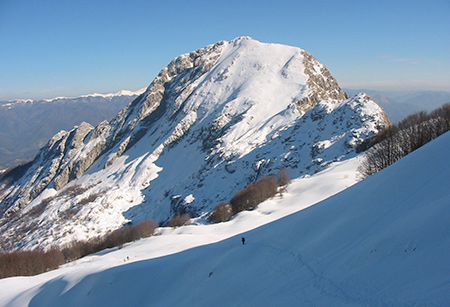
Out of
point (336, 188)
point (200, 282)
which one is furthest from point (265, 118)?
point (200, 282)

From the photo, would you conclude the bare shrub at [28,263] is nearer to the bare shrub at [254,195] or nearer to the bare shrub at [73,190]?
the bare shrub at [254,195]

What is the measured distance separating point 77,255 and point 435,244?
6039 centimetres

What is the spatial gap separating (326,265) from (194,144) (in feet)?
314

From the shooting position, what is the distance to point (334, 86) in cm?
11200

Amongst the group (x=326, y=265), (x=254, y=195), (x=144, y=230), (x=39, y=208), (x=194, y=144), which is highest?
(x=194, y=144)

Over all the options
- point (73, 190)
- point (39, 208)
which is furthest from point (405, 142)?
point (39, 208)

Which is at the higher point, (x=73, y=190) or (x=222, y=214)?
(x=73, y=190)

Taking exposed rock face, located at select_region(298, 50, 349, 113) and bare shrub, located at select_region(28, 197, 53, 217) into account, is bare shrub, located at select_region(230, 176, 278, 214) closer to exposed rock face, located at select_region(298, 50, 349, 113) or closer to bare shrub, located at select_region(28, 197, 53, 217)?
exposed rock face, located at select_region(298, 50, 349, 113)

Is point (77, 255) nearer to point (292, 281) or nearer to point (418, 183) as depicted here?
point (292, 281)

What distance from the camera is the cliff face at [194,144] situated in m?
69.9

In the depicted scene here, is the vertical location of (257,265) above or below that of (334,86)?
below

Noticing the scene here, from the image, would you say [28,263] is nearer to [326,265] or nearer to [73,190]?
[326,265]

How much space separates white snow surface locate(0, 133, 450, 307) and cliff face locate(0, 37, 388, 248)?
1405 inches

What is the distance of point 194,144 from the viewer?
107 m
